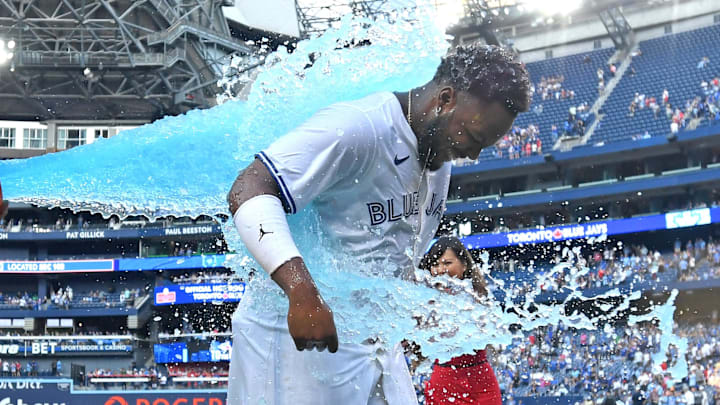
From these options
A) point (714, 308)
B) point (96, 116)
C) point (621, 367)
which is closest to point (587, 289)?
point (714, 308)

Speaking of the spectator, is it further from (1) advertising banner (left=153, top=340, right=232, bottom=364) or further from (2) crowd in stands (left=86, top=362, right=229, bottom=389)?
(1) advertising banner (left=153, top=340, right=232, bottom=364)

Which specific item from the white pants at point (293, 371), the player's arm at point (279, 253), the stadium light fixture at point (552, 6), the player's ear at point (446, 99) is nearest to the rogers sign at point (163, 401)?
the white pants at point (293, 371)

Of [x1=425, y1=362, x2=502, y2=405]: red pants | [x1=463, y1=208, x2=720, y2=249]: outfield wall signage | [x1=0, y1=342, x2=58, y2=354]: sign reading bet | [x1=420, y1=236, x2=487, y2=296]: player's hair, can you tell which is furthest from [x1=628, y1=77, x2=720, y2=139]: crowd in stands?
[x1=420, y1=236, x2=487, y2=296]: player's hair

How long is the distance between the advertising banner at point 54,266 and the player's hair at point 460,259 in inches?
1326

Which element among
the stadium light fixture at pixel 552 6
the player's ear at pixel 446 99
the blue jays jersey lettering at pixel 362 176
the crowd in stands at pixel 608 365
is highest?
the stadium light fixture at pixel 552 6

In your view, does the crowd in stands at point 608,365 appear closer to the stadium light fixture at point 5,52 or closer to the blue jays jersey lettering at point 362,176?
the blue jays jersey lettering at point 362,176

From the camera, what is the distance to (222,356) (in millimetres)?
32375

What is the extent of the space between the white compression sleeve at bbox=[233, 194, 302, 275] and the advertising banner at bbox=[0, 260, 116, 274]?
3619cm

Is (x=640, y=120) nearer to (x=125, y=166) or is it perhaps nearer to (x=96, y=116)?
(x=96, y=116)

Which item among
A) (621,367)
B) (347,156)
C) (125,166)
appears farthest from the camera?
(621,367)

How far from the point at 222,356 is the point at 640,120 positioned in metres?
18.4

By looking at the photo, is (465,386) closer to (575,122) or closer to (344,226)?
(344,226)

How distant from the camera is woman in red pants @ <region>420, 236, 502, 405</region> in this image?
497 cm

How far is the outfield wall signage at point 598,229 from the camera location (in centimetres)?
Answer: 2736
